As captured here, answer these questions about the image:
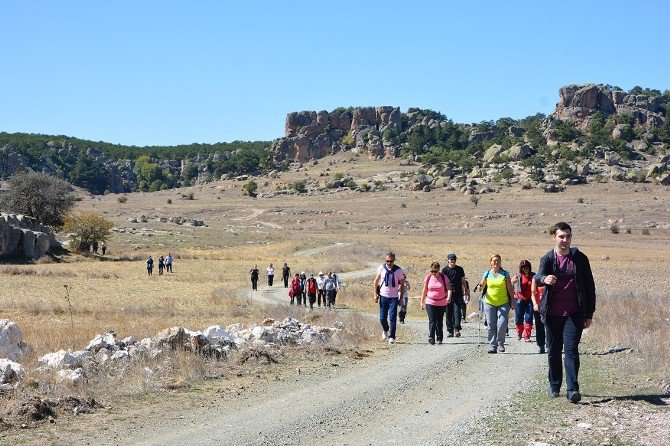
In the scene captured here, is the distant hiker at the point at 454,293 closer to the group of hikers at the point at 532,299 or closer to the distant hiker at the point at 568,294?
the group of hikers at the point at 532,299

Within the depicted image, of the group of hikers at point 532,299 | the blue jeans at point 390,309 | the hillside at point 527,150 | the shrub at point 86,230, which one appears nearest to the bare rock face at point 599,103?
the hillside at point 527,150

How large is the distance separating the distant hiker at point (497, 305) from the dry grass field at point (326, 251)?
217 centimetres

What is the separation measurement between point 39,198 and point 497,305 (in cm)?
6097

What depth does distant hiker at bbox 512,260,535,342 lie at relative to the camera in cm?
1419

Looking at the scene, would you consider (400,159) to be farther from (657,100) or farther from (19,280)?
(19,280)

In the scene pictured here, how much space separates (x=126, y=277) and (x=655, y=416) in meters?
37.8

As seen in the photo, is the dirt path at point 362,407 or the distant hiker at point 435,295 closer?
the dirt path at point 362,407

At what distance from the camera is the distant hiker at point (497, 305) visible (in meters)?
12.5

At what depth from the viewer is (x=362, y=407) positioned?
8109 millimetres

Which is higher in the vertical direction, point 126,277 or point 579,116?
point 579,116

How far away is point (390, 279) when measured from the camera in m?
14.2

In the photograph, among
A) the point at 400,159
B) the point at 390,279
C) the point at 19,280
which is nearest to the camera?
the point at 390,279

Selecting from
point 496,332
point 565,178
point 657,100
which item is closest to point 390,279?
point 496,332

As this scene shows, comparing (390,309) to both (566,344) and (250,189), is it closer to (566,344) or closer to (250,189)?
(566,344)
